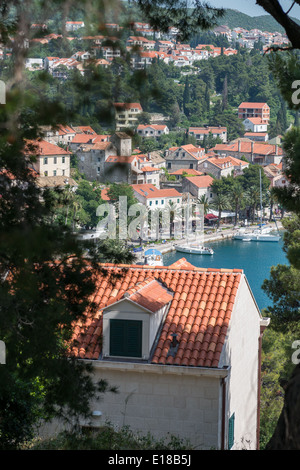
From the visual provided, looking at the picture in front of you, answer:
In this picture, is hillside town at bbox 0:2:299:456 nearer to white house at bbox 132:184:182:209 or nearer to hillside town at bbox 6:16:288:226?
hillside town at bbox 6:16:288:226

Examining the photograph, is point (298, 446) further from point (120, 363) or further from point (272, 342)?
point (272, 342)

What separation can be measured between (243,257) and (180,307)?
157 ft

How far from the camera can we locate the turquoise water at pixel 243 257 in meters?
49.8

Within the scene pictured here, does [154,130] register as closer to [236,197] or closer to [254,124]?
[254,124]

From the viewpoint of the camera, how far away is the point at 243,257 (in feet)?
180

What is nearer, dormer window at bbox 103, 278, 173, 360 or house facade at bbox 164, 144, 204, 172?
dormer window at bbox 103, 278, 173, 360

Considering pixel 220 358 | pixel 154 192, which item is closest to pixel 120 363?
pixel 220 358

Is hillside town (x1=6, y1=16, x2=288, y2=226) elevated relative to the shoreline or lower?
elevated

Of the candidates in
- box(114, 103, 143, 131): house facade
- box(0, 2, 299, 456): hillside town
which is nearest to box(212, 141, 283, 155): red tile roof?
box(0, 2, 299, 456): hillside town

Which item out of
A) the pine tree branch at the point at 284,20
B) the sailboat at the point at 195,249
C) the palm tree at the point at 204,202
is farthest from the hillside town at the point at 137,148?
the sailboat at the point at 195,249

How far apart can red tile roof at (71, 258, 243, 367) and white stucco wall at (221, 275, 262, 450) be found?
0.53 feet

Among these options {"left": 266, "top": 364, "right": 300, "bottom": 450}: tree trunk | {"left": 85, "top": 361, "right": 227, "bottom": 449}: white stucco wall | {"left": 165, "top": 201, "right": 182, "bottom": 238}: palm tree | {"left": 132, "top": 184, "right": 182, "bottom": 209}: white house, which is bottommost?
{"left": 165, "top": 201, "right": 182, "bottom": 238}: palm tree

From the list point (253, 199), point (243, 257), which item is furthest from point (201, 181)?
point (243, 257)

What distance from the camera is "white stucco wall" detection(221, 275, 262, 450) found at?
299 inches
